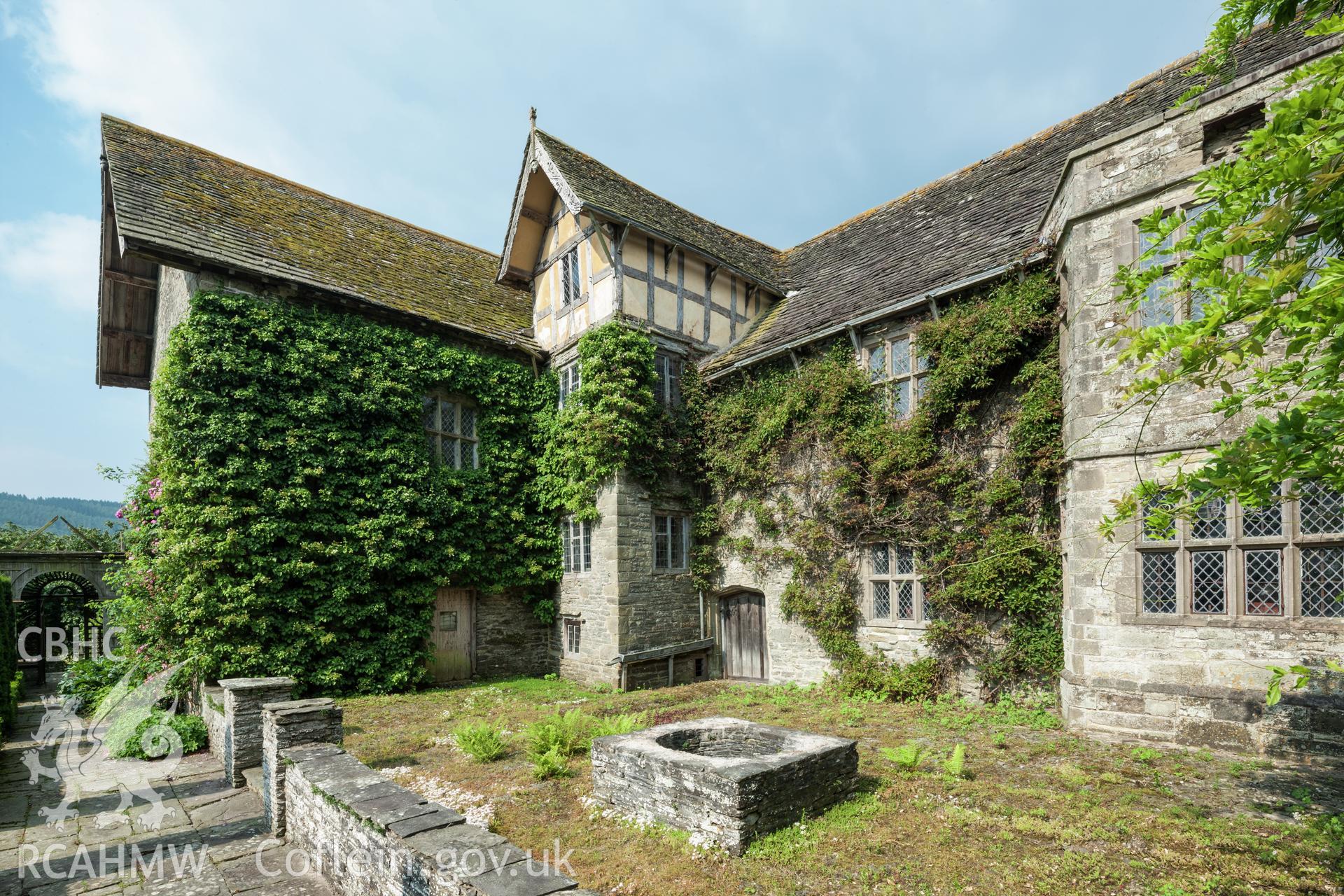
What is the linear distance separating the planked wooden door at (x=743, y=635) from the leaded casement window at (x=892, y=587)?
2682 mm

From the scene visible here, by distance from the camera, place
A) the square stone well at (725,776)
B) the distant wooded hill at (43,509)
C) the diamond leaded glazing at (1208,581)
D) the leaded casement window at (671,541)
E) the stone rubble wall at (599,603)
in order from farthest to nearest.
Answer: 1. the distant wooded hill at (43,509)
2. the leaded casement window at (671,541)
3. the stone rubble wall at (599,603)
4. the diamond leaded glazing at (1208,581)
5. the square stone well at (725,776)

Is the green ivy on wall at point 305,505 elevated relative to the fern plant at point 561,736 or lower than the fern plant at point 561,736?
elevated

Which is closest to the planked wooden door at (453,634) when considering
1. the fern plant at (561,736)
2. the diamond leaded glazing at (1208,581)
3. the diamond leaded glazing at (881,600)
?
the fern plant at (561,736)

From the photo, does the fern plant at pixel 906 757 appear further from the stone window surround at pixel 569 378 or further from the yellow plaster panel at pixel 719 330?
the yellow plaster panel at pixel 719 330

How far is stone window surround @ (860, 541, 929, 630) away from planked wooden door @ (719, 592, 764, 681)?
258cm

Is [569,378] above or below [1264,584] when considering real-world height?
above

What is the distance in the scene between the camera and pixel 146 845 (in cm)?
624

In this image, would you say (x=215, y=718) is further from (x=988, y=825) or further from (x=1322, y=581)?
(x=1322, y=581)

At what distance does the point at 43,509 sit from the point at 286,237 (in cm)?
14148

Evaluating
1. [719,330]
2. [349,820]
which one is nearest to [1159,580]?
[349,820]

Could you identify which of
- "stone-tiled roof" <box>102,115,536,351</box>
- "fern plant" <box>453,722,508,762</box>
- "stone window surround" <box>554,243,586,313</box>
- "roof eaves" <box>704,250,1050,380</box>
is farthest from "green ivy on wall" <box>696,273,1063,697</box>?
"stone-tiled roof" <box>102,115,536,351</box>

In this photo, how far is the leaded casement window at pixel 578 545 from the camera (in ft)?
44.1

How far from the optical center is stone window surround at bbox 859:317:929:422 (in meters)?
10.7

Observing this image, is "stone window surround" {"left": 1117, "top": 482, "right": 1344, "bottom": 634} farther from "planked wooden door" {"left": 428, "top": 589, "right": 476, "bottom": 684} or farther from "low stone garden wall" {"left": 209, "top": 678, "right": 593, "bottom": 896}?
"planked wooden door" {"left": 428, "top": 589, "right": 476, "bottom": 684}
